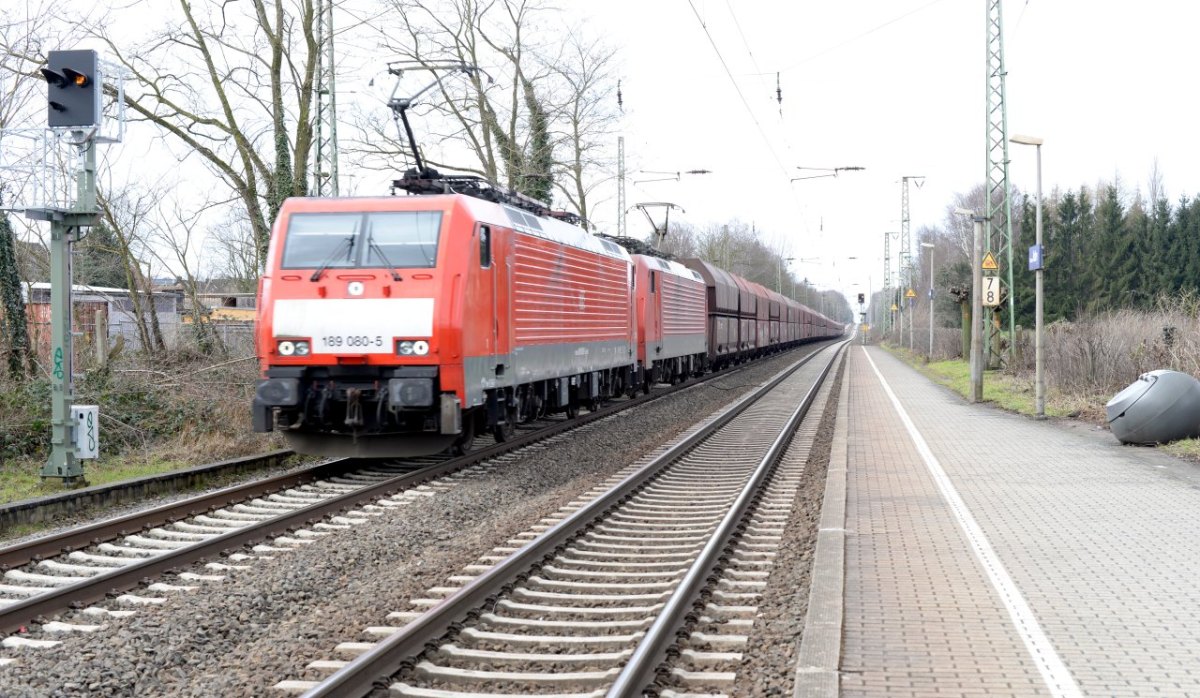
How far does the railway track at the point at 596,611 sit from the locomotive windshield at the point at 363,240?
3201mm

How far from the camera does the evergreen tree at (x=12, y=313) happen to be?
14750 mm

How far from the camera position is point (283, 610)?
6426 mm

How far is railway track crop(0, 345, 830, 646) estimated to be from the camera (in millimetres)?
6418

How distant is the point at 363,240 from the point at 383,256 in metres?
0.34

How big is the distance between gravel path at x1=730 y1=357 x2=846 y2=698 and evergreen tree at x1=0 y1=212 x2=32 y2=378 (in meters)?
10.5

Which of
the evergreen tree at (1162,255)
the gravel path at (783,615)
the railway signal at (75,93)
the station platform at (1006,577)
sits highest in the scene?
the evergreen tree at (1162,255)

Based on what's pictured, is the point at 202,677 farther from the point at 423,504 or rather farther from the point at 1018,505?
the point at 1018,505

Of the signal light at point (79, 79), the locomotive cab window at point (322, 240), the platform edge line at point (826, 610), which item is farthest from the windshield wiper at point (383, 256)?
the platform edge line at point (826, 610)

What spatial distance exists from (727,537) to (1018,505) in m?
3.11

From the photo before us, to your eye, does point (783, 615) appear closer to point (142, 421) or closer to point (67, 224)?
point (67, 224)

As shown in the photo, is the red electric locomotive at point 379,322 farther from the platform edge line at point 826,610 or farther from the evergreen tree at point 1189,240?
the evergreen tree at point 1189,240

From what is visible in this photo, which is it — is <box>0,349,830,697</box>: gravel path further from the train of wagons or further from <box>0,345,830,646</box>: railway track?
the train of wagons

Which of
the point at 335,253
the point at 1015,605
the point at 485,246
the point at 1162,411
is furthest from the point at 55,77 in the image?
the point at 1162,411

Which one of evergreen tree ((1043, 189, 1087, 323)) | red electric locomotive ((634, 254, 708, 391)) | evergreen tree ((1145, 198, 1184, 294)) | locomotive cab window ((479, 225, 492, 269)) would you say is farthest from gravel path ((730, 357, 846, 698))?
evergreen tree ((1145, 198, 1184, 294))
